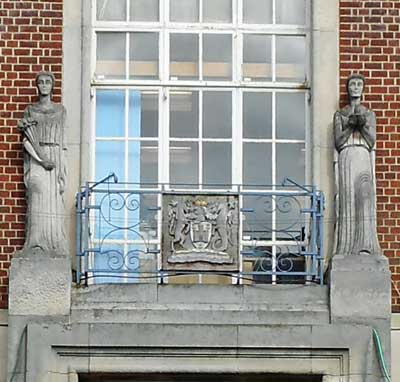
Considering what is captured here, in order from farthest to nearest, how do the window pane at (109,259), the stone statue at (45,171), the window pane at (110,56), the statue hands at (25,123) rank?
the window pane at (110,56) → the window pane at (109,259) → the statue hands at (25,123) → the stone statue at (45,171)

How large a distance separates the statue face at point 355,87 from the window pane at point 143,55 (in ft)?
6.46

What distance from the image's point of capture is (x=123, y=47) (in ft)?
62.4

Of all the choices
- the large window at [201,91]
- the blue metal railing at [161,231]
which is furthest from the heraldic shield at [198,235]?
the large window at [201,91]

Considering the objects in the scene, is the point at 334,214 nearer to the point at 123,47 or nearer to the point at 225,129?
the point at 225,129

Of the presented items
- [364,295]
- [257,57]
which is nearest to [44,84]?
[257,57]

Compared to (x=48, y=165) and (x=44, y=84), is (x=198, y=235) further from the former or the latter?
(x=44, y=84)

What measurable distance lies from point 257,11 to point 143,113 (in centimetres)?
153

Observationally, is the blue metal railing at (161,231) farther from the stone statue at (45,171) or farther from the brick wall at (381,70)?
the brick wall at (381,70)

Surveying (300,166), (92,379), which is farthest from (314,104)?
(92,379)

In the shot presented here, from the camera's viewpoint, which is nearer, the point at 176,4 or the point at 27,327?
the point at 27,327

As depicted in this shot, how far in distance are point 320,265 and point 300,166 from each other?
110 centimetres

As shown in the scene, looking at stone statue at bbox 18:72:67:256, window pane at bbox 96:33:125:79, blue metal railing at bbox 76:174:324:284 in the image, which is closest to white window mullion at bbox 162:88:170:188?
blue metal railing at bbox 76:174:324:284

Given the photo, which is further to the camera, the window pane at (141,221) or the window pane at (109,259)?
the window pane at (141,221)

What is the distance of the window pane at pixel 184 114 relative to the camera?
18.8 meters
